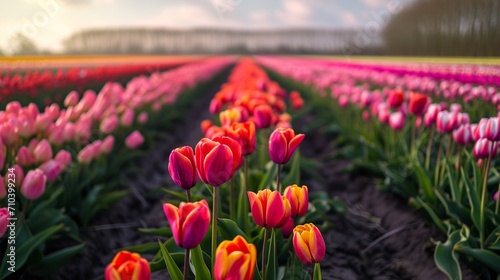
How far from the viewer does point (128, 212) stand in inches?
154

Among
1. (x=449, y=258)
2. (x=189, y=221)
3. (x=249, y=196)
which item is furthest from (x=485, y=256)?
(x=189, y=221)

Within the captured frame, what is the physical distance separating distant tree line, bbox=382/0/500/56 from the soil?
6.02 meters

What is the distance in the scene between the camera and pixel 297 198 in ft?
5.30

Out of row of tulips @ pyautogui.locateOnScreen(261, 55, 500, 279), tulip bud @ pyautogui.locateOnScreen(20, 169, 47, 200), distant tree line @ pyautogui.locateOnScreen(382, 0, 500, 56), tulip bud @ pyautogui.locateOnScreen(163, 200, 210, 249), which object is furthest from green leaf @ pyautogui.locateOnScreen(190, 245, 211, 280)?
distant tree line @ pyautogui.locateOnScreen(382, 0, 500, 56)

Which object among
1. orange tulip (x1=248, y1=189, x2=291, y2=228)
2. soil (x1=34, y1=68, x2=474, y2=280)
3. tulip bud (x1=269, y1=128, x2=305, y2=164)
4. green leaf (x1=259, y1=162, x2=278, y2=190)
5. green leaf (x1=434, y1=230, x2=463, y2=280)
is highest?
tulip bud (x1=269, y1=128, x2=305, y2=164)

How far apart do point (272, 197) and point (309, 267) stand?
130 centimetres

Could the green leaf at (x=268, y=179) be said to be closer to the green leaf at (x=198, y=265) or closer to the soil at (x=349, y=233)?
the soil at (x=349, y=233)

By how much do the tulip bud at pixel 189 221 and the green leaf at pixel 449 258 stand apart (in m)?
1.50

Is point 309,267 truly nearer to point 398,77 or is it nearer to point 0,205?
point 0,205

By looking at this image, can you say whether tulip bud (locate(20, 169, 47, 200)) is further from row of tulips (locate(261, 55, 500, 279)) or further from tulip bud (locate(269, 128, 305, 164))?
row of tulips (locate(261, 55, 500, 279))

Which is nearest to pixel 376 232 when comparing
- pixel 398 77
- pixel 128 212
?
pixel 128 212

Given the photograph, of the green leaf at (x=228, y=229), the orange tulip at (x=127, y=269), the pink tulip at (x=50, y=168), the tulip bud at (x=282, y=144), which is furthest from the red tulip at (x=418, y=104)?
the orange tulip at (x=127, y=269)

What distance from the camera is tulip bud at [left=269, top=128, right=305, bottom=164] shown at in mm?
1718

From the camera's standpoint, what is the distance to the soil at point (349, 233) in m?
2.82
